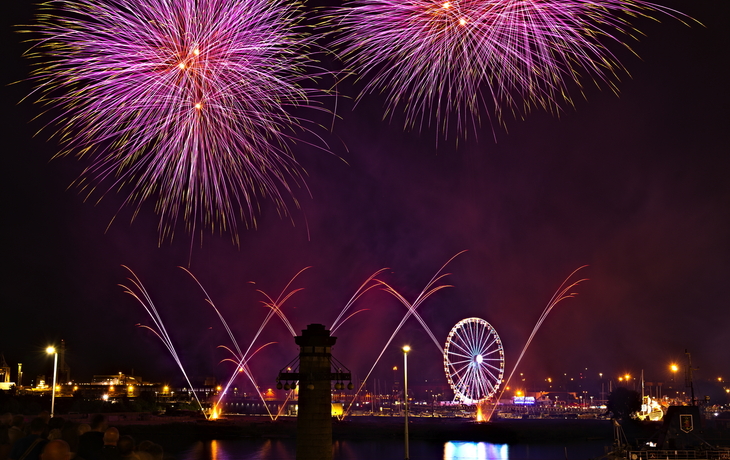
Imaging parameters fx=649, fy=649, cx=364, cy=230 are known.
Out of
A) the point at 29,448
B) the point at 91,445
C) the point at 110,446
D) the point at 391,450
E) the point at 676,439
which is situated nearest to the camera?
the point at 29,448

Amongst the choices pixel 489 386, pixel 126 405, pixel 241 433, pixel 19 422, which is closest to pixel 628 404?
pixel 489 386

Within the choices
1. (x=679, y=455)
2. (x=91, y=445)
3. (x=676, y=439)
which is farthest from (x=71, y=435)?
(x=676, y=439)

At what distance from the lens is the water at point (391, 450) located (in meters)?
62.5

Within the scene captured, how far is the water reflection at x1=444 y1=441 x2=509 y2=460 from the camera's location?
63.6m

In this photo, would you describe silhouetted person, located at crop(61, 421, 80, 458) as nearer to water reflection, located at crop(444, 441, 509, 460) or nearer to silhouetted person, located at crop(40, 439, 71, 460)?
silhouetted person, located at crop(40, 439, 71, 460)

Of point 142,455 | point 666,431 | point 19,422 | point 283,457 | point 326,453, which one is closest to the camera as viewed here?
point 142,455

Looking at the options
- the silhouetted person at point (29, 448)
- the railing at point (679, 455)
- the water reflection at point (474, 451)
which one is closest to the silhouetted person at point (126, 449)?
the silhouetted person at point (29, 448)

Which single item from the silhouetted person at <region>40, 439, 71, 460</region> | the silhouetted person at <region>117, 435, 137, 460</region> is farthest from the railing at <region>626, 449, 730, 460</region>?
the silhouetted person at <region>40, 439, 71, 460</region>

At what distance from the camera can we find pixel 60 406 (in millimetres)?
87062

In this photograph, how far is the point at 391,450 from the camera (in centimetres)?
7012

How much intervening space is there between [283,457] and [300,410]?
34.4 m

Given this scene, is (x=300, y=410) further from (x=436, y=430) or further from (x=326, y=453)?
(x=436, y=430)

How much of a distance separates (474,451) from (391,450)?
353 inches

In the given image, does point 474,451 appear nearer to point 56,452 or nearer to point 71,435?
point 71,435
